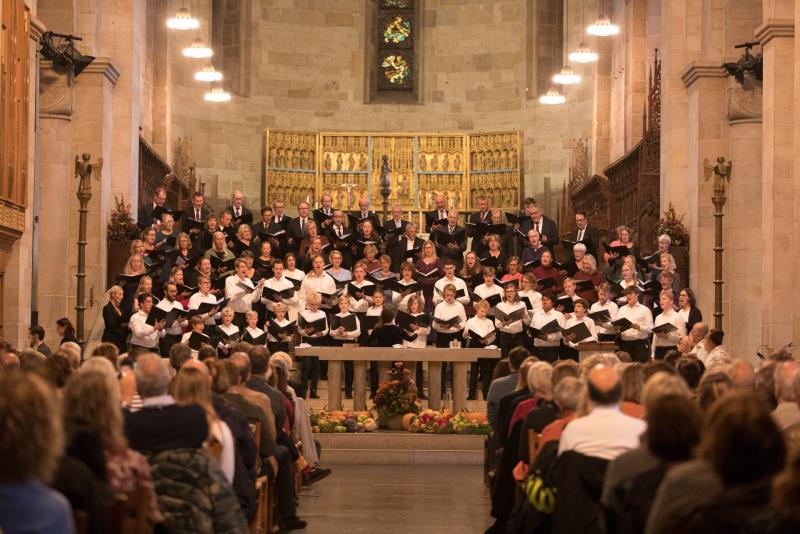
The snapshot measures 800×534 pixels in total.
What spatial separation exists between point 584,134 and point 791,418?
66.9 feet

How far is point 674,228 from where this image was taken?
19.5m

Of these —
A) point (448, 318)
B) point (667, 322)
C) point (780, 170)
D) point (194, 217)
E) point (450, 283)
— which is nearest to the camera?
point (780, 170)

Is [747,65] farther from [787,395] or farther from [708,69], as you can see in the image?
[787,395]

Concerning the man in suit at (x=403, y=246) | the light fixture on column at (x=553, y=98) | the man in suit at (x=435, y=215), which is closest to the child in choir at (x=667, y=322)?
the man in suit at (x=403, y=246)

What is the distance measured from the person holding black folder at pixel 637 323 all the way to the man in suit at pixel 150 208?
6.80 meters

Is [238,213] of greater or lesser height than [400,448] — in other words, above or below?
above

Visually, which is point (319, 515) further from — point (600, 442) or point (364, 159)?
point (364, 159)

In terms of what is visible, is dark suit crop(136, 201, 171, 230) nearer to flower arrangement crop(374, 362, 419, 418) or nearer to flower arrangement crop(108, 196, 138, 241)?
flower arrangement crop(108, 196, 138, 241)

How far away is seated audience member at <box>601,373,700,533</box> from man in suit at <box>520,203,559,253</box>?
13879 millimetres

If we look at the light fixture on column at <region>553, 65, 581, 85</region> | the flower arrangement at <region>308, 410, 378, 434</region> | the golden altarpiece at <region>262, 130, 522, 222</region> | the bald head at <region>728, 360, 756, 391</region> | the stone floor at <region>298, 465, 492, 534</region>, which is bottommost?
the stone floor at <region>298, 465, 492, 534</region>

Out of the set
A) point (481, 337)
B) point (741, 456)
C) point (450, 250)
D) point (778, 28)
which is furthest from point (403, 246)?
point (741, 456)

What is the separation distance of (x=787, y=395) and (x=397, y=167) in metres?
20.8

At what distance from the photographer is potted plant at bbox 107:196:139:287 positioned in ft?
65.2

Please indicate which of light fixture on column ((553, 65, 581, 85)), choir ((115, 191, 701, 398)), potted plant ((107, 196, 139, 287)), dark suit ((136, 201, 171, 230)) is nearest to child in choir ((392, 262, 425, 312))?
choir ((115, 191, 701, 398))
